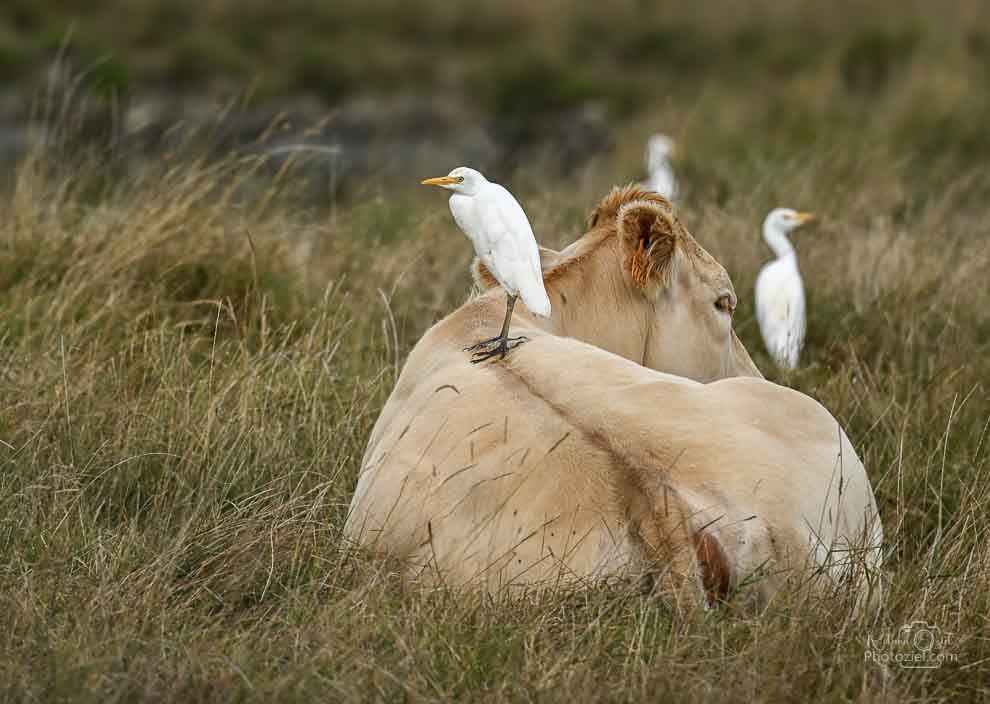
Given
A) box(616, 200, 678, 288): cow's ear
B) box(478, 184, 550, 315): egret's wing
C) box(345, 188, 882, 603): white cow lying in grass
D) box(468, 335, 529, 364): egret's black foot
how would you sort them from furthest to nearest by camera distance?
box(616, 200, 678, 288): cow's ear → box(478, 184, 550, 315): egret's wing → box(468, 335, 529, 364): egret's black foot → box(345, 188, 882, 603): white cow lying in grass

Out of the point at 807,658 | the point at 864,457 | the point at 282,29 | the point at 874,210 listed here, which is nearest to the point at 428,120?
the point at 282,29

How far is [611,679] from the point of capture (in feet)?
10.5

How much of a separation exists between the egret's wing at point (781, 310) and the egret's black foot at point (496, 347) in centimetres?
198

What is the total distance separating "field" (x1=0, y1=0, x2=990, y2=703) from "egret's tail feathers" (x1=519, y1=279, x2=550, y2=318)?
32.1 inches

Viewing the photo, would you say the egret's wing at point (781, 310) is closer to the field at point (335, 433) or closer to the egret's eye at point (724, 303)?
the field at point (335, 433)

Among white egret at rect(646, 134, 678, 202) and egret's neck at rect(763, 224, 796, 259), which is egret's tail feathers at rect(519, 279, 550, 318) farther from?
white egret at rect(646, 134, 678, 202)

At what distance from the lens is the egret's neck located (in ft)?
24.1

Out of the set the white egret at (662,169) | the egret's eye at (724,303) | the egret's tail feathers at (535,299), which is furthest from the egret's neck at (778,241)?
the egret's tail feathers at (535,299)

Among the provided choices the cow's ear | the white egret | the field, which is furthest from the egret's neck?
the cow's ear

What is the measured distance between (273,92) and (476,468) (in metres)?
17.5

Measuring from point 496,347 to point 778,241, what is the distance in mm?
3768

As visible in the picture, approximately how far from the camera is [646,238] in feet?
15.3

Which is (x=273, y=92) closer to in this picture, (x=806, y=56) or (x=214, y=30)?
(x=214, y=30)

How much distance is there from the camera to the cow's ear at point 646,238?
4.62m
